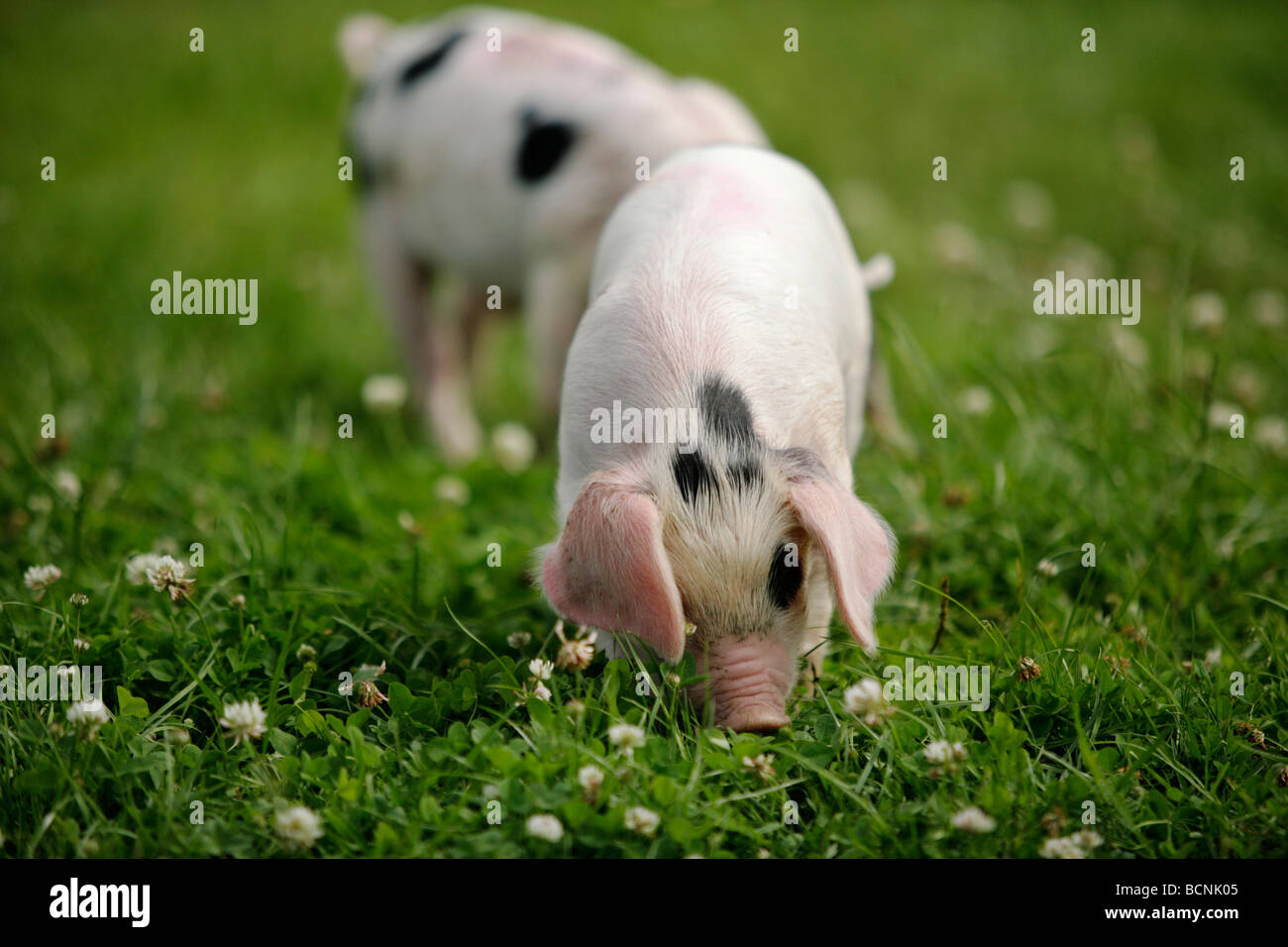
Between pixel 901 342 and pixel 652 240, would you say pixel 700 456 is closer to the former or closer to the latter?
pixel 652 240

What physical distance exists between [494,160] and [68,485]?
177 centimetres

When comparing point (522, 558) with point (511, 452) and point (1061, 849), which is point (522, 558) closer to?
point (511, 452)

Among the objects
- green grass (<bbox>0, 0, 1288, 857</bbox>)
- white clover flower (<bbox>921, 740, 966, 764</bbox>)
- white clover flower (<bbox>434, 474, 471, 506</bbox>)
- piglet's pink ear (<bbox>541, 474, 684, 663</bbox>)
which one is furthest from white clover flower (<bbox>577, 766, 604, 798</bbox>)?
white clover flower (<bbox>434, 474, 471, 506</bbox>)

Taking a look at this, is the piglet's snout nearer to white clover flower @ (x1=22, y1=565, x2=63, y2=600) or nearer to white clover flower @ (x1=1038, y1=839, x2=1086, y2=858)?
white clover flower @ (x1=1038, y1=839, x2=1086, y2=858)

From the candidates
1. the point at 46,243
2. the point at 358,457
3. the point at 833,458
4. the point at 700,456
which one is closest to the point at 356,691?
the point at 700,456

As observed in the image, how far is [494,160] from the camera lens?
4.14 m

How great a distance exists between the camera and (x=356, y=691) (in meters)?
2.62

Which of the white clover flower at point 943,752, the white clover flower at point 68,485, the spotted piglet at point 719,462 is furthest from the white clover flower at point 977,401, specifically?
the white clover flower at point 68,485

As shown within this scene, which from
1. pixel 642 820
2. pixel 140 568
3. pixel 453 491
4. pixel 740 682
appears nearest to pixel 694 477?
pixel 740 682

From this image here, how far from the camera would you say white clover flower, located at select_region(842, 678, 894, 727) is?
2305 mm

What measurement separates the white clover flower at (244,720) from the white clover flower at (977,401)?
2744mm

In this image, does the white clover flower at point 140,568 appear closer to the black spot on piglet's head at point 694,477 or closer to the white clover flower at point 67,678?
the white clover flower at point 67,678

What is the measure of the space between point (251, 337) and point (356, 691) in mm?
3328

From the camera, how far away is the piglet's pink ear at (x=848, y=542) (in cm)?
222
